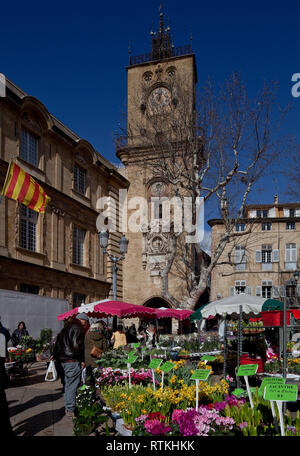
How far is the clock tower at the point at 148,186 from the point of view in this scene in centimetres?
3650

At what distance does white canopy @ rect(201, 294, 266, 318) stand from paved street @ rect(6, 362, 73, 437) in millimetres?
4572

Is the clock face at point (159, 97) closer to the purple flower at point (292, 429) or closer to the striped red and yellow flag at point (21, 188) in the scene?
the striped red and yellow flag at point (21, 188)

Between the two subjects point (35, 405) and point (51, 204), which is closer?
point (35, 405)

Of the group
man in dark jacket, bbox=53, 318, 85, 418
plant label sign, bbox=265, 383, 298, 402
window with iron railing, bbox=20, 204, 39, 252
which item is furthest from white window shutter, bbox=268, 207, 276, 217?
plant label sign, bbox=265, 383, 298, 402

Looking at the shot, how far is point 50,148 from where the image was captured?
23312mm

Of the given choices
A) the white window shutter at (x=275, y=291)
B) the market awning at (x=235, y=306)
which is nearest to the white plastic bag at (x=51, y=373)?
the market awning at (x=235, y=306)

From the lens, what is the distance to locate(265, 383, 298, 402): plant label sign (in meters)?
4.43

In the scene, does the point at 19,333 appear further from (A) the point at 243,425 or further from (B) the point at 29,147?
(A) the point at 243,425

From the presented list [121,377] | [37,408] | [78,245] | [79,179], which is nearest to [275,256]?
[78,245]
